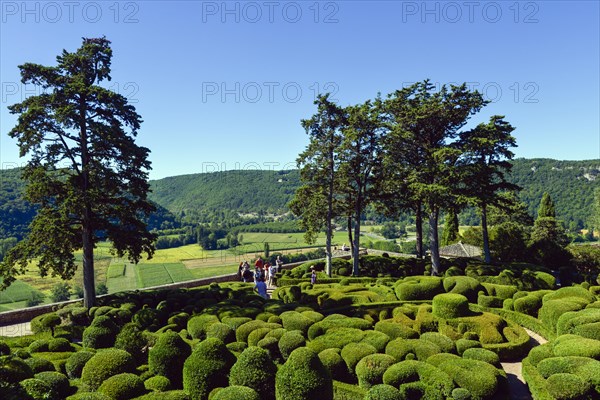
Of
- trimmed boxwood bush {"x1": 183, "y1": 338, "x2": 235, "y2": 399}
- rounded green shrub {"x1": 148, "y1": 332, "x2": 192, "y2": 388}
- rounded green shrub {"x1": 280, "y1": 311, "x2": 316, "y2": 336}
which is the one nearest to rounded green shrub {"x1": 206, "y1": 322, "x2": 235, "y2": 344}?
rounded green shrub {"x1": 280, "y1": 311, "x2": 316, "y2": 336}

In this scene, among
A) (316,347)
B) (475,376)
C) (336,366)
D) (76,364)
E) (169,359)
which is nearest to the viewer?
(475,376)

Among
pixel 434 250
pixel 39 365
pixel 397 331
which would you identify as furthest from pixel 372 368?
pixel 434 250

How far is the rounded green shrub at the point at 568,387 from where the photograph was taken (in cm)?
880

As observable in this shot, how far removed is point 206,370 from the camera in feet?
29.6

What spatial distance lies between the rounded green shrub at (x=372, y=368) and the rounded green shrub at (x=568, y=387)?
3782 millimetres

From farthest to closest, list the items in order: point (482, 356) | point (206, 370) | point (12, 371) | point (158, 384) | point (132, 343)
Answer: point (132, 343)
point (482, 356)
point (158, 384)
point (206, 370)
point (12, 371)

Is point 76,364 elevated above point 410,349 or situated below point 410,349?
above

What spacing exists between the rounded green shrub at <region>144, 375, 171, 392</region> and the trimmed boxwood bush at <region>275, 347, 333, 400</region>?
3.05 metres

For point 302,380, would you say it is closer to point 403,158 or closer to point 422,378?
point 422,378

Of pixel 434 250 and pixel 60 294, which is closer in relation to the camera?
pixel 434 250

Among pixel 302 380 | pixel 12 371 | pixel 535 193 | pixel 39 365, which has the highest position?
pixel 535 193

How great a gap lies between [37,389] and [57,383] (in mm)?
963

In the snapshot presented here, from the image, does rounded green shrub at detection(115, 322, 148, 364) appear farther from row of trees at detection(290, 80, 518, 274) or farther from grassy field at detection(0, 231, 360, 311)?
grassy field at detection(0, 231, 360, 311)

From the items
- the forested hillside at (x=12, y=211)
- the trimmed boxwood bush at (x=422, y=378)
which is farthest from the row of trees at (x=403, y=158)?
the forested hillside at (x=12, y=211)
